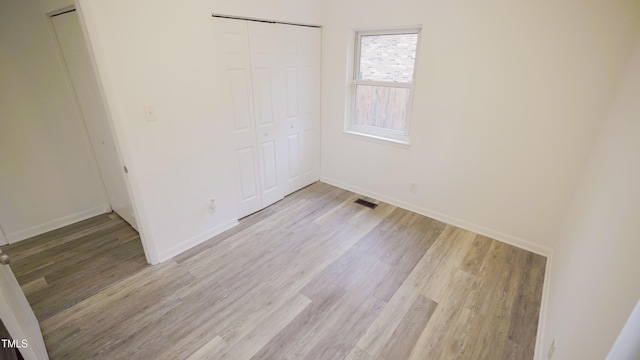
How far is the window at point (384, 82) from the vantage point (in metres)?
3.02

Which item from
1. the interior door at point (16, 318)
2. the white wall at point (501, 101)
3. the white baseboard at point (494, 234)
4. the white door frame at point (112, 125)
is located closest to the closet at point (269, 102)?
the white wall at point (501, 101)

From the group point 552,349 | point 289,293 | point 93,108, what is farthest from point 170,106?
point 552,349

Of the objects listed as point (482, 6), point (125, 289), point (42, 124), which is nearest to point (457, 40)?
point (482, 6)

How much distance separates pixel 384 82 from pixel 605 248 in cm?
251

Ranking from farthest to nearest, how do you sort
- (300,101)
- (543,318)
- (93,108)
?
(300,101) → (93,108) → (543,318)

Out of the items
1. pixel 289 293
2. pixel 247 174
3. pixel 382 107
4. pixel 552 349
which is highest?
pixel 382 107

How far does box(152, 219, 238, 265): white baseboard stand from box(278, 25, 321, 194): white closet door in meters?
0.95

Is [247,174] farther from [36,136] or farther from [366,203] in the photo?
[36,136]

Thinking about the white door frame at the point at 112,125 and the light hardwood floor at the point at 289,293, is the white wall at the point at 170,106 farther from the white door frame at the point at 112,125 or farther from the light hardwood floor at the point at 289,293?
the light hardwood floor at the point at 289,293

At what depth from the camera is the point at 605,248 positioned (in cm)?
116

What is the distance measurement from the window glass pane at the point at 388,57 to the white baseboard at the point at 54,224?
3374 mm

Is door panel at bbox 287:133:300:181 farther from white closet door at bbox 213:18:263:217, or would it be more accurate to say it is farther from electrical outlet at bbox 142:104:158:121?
electrical outlet at bbox 142:104:158:121

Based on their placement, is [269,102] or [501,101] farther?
[269,102]

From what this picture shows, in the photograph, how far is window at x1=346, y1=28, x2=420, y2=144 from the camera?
9.90ft
